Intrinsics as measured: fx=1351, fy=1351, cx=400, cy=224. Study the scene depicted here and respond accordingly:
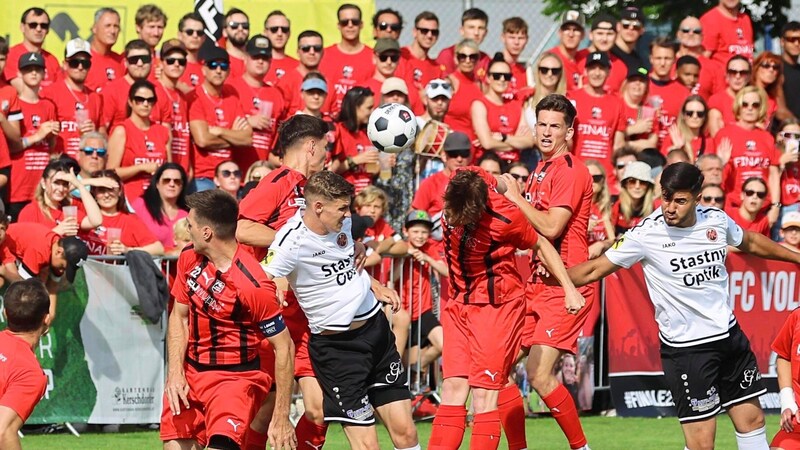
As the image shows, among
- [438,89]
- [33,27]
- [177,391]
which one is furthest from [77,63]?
[177,391]

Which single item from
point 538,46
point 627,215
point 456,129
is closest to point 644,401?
point 627,215

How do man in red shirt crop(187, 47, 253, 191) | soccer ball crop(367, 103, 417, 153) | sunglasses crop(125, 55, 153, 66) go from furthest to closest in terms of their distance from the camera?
man in red shirt crop(187, 47, 253, 191) → sunglasses crop(125, 55, 153, 66) → soccer ball crop(367, 103, 417, 153)

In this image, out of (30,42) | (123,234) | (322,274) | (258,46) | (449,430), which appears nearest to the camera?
(322,274)

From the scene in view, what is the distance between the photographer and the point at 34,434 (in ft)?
38.0

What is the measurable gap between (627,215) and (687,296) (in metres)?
4.67

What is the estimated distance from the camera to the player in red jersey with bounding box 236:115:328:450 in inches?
343

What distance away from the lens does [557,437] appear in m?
11.8

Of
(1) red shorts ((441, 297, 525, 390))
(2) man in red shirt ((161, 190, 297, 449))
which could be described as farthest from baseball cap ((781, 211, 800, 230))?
(2) man in red shirt ((161, 190, 297, 449))

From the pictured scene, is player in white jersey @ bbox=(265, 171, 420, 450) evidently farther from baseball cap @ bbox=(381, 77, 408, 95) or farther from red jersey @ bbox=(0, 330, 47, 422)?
baseball cap @ bbox=(381, 77, 408, 95)

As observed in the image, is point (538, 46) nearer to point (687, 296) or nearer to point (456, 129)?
point (456, 129)

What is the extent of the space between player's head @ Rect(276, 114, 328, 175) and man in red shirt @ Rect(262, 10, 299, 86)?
5.88m

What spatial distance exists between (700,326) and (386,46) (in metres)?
6.39

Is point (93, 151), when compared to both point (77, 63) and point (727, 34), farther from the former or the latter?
point (727, 34)

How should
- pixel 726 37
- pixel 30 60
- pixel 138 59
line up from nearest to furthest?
pixel 30 60 < pixel 138 59 < pixel 726 37
